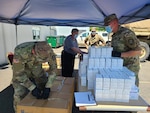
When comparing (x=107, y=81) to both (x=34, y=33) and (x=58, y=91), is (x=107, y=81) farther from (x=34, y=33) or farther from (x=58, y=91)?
(x=34, y=33)

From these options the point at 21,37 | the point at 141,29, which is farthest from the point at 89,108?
the point at 21,37

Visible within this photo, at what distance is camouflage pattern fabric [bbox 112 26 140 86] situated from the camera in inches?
92.7

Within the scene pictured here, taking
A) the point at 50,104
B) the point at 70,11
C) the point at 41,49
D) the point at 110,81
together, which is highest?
the point at 70,11

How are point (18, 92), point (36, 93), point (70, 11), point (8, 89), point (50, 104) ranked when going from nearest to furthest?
point (50, 104) < point (36, 93) < point (18, 92) < point (70, 11) < point (8, 89)

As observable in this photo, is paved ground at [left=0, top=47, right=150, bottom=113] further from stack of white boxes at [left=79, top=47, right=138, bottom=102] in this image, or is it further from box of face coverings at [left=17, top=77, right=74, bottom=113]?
stack of white boxes at [left=79, top=47, right=138, bottom=102]

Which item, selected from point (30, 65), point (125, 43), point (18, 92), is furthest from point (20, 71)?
point (125, 43)

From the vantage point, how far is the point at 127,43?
238 centimetres

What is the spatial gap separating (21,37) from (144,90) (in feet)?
21.8

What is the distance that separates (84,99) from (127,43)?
42.5 inches

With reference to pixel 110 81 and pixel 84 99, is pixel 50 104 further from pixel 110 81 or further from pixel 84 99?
pixel 110 81

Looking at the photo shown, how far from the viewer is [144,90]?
14.4 ft

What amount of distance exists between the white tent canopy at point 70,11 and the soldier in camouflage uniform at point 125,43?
0.51 metres

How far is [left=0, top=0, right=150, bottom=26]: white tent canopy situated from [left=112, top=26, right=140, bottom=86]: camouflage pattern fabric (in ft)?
1.72

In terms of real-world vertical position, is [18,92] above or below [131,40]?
below
